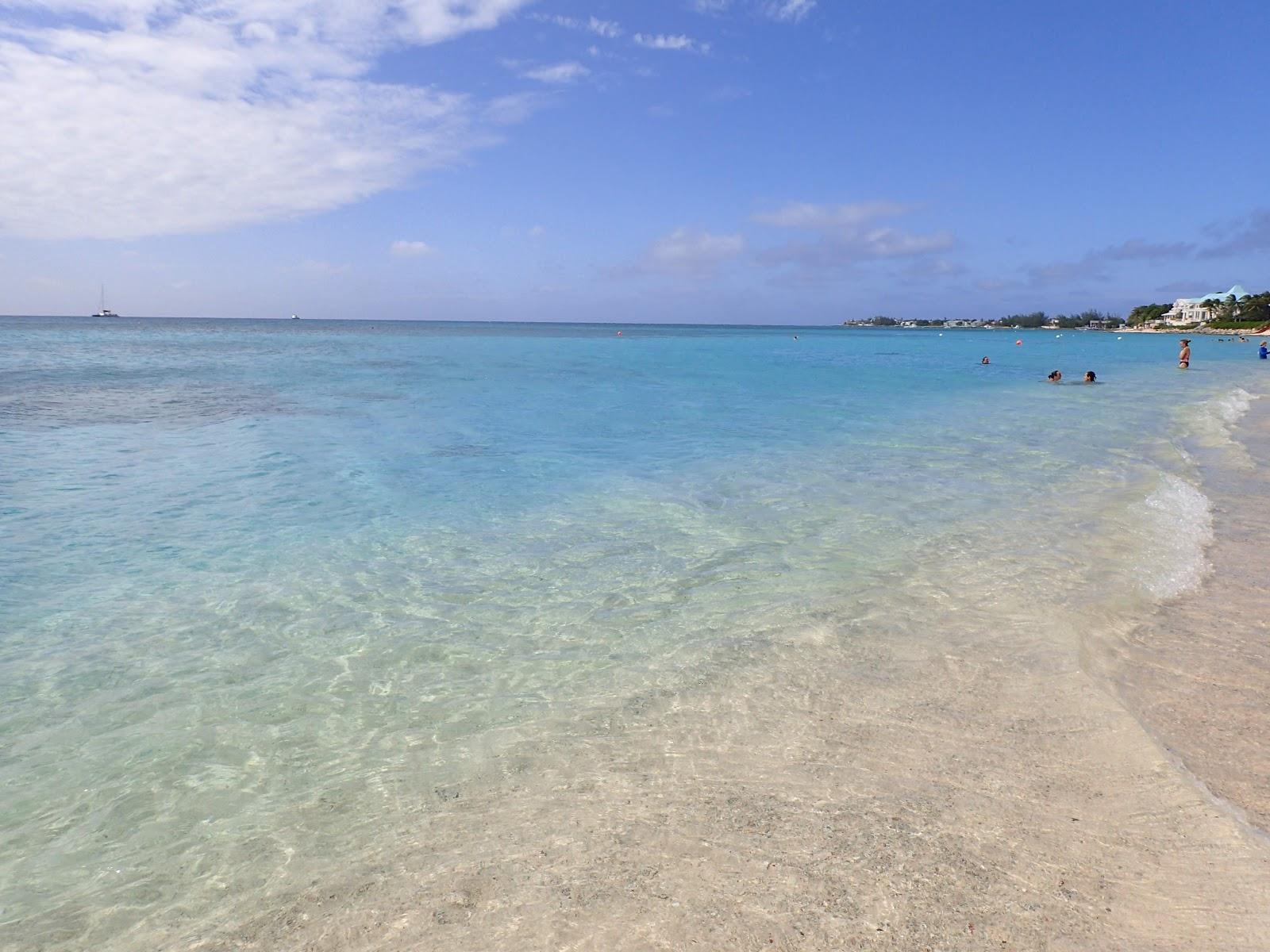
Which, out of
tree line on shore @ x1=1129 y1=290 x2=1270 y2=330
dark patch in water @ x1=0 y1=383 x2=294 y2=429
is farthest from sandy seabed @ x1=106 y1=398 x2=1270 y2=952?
tree line on shore @ x1=1129 y1=290 x2=1270 y2=330

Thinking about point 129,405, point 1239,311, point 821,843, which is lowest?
point 821,843

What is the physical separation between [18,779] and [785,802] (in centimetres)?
451

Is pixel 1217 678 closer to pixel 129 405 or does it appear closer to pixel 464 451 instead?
pixel 464 451

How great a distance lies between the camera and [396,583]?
7.54m

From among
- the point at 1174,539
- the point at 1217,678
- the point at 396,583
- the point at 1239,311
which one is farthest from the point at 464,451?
the point at 1239,311

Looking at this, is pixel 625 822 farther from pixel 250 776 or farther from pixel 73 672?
pixel 73 672

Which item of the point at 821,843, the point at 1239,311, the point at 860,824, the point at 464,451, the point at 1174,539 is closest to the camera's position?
the point at 821,843

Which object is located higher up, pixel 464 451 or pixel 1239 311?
pixel 1239 311

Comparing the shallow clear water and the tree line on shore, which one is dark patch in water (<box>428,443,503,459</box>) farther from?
the tree line on shore

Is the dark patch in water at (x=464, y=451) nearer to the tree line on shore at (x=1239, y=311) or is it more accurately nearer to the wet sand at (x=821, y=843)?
the wet sand at (x=821, y=843)

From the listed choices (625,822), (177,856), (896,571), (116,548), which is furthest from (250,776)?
(896,571)

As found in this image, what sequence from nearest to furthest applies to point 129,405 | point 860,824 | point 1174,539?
point 860,824, point 1174,539, point 129,405

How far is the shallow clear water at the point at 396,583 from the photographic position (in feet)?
13.4

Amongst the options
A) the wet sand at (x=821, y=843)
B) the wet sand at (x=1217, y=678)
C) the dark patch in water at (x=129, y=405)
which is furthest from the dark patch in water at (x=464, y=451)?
the wet sand at (x=1217, y=678)
